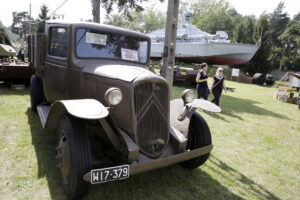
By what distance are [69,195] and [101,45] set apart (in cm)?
212

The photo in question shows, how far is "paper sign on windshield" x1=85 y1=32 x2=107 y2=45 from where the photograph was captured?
138 inches

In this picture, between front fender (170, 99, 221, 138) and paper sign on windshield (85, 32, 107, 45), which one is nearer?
front fender (170, 99, 221, 138)

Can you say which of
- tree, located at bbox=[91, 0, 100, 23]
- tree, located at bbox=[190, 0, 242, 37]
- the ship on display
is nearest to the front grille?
tree, located at bbox=[91, 0, 100, 23]

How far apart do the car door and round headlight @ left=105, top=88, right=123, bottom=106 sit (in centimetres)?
141

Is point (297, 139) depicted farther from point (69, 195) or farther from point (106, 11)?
point (106, 11)

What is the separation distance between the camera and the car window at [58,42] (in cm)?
366

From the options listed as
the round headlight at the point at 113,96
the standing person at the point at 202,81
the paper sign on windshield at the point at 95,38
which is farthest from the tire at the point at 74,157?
the standing person at the point at 202,81

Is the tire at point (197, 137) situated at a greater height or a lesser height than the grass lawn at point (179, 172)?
greater

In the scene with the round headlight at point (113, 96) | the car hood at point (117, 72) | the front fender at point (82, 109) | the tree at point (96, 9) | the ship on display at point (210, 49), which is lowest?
the front fender at point (82, 109)

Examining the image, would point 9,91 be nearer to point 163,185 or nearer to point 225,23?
point 163,185

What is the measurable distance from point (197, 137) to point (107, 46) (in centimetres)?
190

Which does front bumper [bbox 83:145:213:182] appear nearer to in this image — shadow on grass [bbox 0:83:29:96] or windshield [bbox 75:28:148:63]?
windshield [bbox 75:28:148:63]

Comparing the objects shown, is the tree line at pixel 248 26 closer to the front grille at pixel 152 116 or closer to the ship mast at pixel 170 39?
the ship mast at pixel 170 39

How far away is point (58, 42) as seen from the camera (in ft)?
12.8
